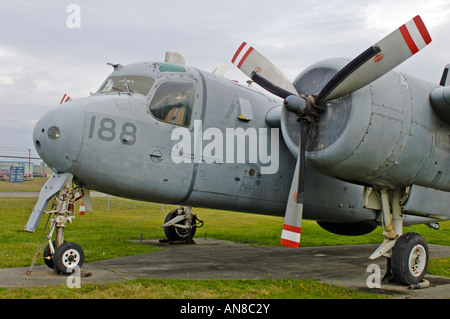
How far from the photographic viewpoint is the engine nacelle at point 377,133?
7879mm

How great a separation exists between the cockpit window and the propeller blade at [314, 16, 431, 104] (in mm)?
3634

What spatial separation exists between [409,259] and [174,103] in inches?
219

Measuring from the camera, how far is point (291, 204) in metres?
8.44

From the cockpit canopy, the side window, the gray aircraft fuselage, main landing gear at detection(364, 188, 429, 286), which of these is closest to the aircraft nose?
the gray aircraft fuselage

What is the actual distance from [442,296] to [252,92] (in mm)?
5887

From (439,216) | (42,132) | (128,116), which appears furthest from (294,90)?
(42,132)

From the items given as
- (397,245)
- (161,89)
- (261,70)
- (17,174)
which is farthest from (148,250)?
(17,174)

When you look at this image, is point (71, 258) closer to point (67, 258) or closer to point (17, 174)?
point (67, 258)

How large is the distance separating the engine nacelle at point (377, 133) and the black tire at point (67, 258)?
4.76 metres

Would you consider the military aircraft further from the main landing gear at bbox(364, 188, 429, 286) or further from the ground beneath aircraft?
the ground beneath aircraft

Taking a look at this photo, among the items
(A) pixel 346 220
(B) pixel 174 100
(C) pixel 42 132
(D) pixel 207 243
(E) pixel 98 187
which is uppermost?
(B) pixel 174 100

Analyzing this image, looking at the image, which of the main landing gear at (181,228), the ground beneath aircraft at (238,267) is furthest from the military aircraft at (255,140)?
the main landing gear at (181,228)

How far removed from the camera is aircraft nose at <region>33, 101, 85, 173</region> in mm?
7410

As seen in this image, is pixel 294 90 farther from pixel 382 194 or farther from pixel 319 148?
pixel 382 194
